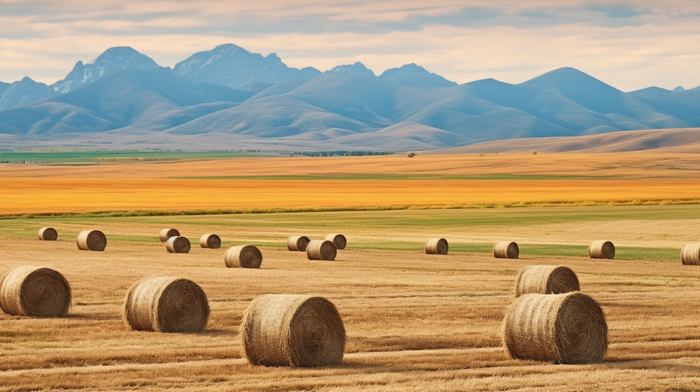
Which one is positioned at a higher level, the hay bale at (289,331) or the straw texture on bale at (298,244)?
the straw texture on bale at (298,244)

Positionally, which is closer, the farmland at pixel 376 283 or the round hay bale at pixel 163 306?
the farmland at pixel 376 283

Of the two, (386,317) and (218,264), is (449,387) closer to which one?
(386,317)

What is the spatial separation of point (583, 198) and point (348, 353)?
6030 cm

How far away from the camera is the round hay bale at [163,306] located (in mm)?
18109

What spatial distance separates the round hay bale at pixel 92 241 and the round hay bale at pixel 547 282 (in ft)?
65.1

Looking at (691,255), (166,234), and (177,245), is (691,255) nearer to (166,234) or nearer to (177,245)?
(177,245)

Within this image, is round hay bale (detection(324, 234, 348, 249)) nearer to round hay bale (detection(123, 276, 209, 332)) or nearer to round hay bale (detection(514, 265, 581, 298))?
round hay bale (detection(514, 265, 581, 298))

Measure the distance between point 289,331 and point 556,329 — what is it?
12.1 ft

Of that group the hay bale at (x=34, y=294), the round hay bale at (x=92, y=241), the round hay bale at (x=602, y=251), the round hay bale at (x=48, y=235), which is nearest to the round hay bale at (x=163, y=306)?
the hay bale at (x=34, y=294)

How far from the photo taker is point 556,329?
15.0 metres

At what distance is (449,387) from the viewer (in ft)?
45.3

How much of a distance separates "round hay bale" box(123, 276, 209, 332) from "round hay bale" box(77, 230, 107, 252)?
20355 millimetres

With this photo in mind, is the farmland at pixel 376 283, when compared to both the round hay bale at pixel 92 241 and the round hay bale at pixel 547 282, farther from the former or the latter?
the round hay bale at pixel 547 282

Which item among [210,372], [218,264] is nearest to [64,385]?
[210,372]
